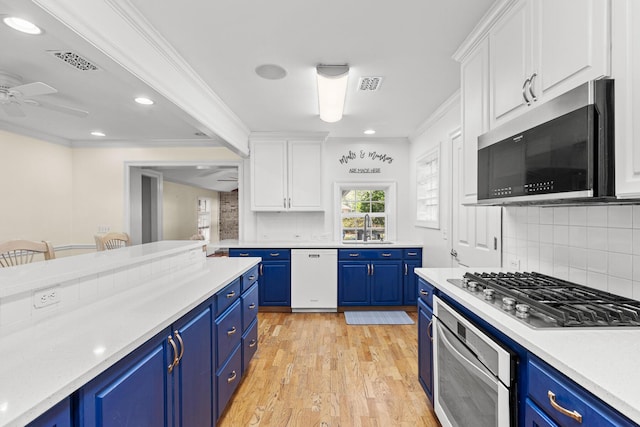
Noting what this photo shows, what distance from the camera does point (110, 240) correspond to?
422 centimetres

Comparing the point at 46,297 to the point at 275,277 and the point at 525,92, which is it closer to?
the point at 525,92

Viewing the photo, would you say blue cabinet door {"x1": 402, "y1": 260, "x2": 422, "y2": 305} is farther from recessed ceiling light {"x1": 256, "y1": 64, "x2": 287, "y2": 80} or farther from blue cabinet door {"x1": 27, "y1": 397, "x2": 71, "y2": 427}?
blue cabinet door {"x1": 27, "y1": 397, "x2": 71, "y2": 427}

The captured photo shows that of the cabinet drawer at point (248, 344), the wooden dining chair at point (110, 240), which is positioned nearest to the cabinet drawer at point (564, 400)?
the cabinet drawer at point (248, 344)

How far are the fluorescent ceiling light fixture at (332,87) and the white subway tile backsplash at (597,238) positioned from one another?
6.07 feet

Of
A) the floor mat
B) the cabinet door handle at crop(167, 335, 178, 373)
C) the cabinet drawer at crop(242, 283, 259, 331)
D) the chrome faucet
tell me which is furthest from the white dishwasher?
the cabinet door handle at crop(167, 335, 178, 373)

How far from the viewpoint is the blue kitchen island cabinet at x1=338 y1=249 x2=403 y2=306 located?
4039mm

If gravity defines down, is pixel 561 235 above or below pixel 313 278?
above

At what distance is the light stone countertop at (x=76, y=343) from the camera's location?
692 mm

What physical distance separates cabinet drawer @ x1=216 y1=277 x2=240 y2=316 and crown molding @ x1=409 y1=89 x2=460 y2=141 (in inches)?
101

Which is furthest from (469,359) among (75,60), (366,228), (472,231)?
(366,228)

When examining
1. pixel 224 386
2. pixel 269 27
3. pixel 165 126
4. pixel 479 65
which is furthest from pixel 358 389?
pixel 165 126

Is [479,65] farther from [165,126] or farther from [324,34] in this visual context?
[165,126]

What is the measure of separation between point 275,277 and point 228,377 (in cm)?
210

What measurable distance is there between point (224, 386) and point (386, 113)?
3.06 m
